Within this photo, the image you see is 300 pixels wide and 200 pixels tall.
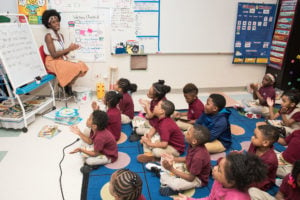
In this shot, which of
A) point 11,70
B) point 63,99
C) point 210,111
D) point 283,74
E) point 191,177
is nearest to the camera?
point 191,177

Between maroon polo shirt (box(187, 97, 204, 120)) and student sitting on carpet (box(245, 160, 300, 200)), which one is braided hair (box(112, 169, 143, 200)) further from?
maroon polo shirt (box(187, 97, 204, 120))

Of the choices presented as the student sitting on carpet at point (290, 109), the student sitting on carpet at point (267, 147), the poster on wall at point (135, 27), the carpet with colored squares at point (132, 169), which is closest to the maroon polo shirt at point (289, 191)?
the student sitting on carpet at point (267, 147)

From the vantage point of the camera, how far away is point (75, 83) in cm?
403

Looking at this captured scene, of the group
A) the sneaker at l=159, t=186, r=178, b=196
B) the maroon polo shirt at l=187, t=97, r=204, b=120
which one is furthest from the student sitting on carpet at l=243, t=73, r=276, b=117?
the sneaker at l=159, t=186, r=178, b=196

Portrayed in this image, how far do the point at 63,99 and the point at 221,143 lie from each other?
8.00 feet

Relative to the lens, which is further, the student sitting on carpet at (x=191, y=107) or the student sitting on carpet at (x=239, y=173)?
the student sitting on carpet at (x=191, y=107)

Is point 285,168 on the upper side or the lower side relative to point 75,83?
lower

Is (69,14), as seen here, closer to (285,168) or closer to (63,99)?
(63,99)

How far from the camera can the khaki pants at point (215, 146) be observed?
246 cm

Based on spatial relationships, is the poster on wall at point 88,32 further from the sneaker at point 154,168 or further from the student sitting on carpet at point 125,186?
the student sitting on carpet at point 125,186

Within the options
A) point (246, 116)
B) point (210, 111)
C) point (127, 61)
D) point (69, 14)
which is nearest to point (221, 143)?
point (210, 111)

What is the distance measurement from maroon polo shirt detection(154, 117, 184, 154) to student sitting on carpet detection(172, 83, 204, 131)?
65 cm

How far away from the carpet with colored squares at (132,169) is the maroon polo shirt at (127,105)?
0.59 feet

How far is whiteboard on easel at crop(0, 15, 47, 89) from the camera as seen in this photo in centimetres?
279
